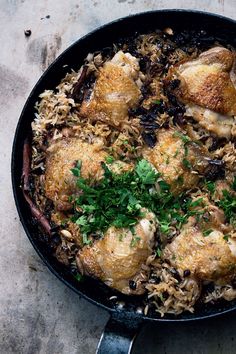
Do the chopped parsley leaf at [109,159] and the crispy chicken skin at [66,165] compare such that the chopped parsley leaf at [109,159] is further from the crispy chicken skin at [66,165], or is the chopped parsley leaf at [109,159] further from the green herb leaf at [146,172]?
the green herb leaf at [146,172]

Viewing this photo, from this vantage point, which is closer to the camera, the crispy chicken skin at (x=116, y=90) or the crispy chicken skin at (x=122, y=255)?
the crispy chicken skin at (x=122, y=255)

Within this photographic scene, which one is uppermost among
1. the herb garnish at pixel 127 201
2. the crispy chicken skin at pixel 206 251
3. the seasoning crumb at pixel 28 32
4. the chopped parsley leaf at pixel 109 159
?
the seasoning crumb at pixel 28 32

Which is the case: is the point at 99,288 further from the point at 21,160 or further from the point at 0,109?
the point at 0,109

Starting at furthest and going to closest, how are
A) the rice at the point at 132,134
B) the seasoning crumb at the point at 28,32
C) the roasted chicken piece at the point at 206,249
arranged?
1. the seasoning crumb at the point at 28,32
2. the rice at the point at 132,134
3. the roasted chicken piece at the point at 206,249

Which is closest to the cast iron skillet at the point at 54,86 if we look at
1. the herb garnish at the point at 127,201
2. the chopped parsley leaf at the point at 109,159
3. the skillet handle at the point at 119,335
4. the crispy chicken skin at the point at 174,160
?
the skillet handle at the point at 119,335

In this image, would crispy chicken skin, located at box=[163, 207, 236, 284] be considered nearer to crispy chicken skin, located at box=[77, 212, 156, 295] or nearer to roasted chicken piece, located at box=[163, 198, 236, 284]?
roasted chicken piece, located at box=[163, 198, 236, 284]

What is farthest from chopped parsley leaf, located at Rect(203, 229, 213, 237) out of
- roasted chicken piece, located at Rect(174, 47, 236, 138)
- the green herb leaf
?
roasted chicken piece, located at Rect(174, 47, 236, 138)

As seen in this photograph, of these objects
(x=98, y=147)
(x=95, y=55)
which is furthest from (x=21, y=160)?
(x=95, y=55)
